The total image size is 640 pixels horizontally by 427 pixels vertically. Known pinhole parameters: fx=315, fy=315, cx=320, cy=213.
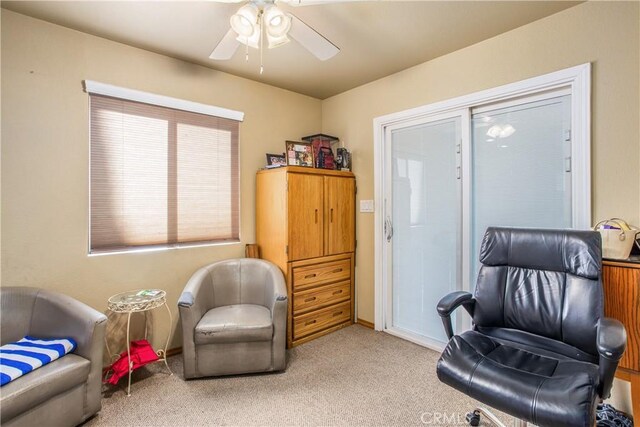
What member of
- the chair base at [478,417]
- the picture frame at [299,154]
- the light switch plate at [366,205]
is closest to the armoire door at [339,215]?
the light switch plate at [366,205]

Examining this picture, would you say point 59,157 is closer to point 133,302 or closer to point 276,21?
point 133,302

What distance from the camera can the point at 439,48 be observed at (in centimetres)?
257

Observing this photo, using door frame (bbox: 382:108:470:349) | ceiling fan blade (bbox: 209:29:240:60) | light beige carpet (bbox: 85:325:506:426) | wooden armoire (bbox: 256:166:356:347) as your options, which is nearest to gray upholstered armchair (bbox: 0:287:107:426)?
light beige carpet (bbox: 85:325:506:426)

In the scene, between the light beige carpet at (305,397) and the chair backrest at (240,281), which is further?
the chair backrest at (240,281)

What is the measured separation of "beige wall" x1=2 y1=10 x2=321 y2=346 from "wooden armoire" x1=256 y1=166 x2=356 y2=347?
0.85 metres

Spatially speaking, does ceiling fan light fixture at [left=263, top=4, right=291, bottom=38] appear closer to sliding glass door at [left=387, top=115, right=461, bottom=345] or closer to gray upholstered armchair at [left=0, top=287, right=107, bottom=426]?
sliding glass door at [left=387, top=115, right=461, bottom=345]

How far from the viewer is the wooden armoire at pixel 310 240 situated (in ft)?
9.40

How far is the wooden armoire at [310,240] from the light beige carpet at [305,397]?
1.67 feet

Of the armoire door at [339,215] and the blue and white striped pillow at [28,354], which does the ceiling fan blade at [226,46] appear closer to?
the armoire door at [339,215]

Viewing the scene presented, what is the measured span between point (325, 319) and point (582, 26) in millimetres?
3003

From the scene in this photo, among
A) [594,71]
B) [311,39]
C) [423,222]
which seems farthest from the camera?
[423,222]

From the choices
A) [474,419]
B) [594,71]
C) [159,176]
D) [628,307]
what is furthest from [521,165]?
[159,176]

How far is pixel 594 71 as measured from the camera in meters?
1.99

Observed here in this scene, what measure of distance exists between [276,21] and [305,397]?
2269 millimetres
